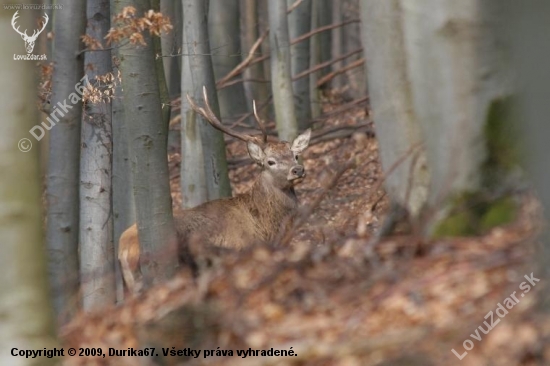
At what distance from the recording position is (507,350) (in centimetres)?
611

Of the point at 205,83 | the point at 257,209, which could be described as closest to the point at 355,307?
the point at 257,209

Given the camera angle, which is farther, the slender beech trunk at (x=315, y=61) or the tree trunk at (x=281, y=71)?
the slender beech trunk at (x=315, y=61)

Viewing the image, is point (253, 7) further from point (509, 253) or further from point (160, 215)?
point (509, 253)

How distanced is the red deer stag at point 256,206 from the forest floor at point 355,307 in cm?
572

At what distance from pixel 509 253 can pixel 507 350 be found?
771 mm

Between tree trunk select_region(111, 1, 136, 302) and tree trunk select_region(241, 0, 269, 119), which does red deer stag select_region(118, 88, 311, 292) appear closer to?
tree trunk select_region(111, 1, 136, 302)

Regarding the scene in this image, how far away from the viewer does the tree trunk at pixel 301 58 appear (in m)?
22.5

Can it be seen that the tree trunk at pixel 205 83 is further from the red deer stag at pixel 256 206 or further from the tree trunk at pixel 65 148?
the tree trunk at pixel 65 148

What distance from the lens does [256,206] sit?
13.9 m

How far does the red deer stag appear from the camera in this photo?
1323 cm

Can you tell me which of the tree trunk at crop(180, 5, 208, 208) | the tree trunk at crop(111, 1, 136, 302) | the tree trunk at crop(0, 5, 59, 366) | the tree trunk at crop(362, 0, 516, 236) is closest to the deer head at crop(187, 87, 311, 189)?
the tree trunk at crop(111, 1, 136, 302)

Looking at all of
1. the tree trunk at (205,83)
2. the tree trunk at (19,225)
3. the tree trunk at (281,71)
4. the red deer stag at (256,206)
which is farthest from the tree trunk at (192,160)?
the tree trunk at (19,225)

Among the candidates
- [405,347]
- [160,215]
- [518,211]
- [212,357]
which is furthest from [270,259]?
[160,215]

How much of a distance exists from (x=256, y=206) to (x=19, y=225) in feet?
25.6
